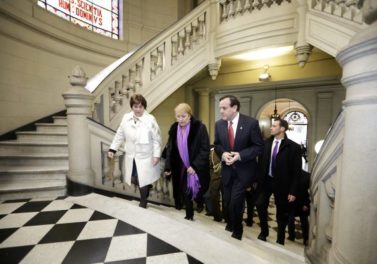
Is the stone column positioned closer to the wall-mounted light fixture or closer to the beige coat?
the beige coat

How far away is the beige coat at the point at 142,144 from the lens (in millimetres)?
2547

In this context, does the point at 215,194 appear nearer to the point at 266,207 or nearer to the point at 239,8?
the point at 266,207

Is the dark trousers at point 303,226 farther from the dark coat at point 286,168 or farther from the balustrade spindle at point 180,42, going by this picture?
the balustrade spindle at point 180,42

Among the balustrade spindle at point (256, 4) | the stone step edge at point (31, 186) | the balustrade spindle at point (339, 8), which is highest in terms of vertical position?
the balustrade spindle at point (256, 4)

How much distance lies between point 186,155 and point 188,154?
0.03 meters

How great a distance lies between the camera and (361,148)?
47.2 inches

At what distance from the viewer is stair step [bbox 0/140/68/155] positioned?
11.3 ft

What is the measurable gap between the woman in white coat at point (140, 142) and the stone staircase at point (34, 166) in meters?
1.05

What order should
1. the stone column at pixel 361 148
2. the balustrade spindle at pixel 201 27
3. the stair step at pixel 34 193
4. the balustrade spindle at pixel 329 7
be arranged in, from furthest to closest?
the balustrade spindle at pixel 201 27
the balustrade spindle at pixel 329 7
the stair step at pixel 34 193
the stone column at pixel 361 148

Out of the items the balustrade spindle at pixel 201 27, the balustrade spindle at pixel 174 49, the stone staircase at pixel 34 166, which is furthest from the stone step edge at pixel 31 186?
the balustrade spindle at pixel 201 27

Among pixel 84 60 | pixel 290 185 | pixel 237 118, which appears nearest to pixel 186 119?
pixel 237 118

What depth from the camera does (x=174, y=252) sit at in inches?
66.3

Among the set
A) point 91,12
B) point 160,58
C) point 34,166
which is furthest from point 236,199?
point 91,12

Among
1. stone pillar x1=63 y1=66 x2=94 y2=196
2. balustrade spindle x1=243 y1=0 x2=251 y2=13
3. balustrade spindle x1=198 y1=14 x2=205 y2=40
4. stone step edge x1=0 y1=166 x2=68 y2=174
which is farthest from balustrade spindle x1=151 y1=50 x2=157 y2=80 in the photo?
stone step edge x1=0 y1=166 x2=68 y2=174
